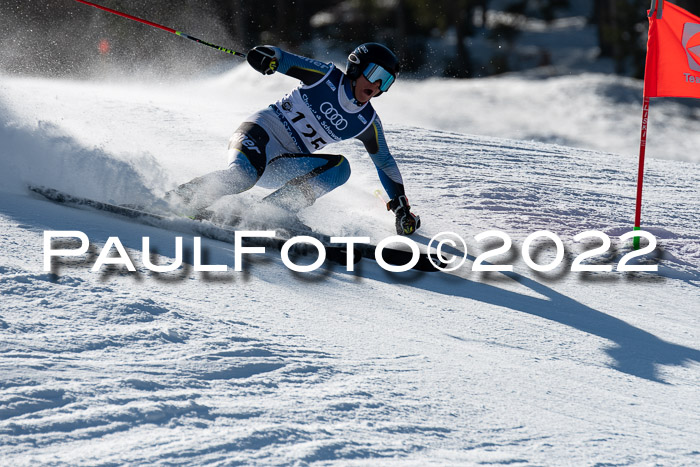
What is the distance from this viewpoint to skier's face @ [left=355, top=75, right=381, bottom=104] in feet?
14.2

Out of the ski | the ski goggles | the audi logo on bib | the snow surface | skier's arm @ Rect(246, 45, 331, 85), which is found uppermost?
skier's arm @ Rect(246, 45, 331, 85)

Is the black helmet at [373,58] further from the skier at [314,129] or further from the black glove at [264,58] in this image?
the black glove at [264,58]

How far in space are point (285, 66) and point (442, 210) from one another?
5.11 ft

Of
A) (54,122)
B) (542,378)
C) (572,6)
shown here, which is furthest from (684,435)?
(572,6)

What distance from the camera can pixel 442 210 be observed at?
17.7ft

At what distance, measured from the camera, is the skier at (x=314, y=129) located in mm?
4305

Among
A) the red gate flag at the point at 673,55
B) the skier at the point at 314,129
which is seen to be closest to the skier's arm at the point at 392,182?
the skier at the point at 314,129

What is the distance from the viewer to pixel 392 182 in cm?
456

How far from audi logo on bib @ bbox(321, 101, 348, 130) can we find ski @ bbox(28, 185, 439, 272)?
0.71 metres

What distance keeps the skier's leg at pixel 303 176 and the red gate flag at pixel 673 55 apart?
71.6 inches

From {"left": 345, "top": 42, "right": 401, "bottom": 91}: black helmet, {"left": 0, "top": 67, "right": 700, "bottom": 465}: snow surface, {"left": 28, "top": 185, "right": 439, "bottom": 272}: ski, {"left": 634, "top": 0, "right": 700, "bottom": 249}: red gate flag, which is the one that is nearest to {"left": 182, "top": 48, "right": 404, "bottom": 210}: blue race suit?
{"left": 345, "top": 42, "right": 401, "bottom": 91}: black helmet

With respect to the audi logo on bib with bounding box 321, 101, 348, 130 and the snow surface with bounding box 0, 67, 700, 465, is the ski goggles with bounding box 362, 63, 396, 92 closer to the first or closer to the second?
the audi logo on bib with bounding box 321, 101, 348, 130

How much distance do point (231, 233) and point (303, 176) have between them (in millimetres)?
759

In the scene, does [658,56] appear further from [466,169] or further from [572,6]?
[572,6]
